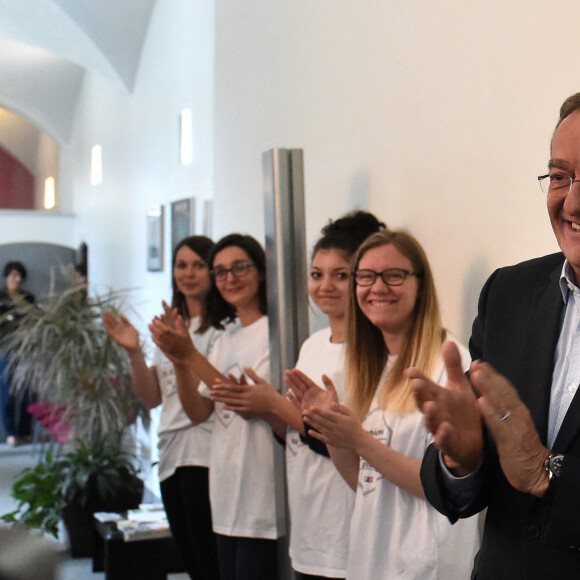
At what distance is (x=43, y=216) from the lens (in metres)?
13.4

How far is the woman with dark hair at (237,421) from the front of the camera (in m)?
3.40

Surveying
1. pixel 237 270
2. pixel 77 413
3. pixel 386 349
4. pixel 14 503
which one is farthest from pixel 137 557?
Result: pixel 386 349

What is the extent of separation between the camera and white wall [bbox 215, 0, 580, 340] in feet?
8.25

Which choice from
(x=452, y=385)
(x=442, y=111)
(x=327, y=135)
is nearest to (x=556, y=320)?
(x=452, y=385)

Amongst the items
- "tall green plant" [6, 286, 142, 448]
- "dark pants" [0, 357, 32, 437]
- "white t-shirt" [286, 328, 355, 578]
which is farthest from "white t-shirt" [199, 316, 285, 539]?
"dark pants" [0, 357, 32, 437]

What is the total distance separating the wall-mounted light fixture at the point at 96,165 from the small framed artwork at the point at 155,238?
3.25 meters

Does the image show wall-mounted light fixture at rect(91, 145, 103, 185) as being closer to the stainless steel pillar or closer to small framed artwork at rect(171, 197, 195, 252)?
small framed artwork at rect(171, 197, 195, 252)

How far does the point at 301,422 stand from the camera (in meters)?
3.02

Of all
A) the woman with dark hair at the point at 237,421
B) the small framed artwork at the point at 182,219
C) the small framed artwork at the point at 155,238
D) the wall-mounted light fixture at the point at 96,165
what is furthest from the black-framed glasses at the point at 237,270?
the wall-mounted light fixture at the point at 96,165

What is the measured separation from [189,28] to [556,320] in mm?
6138

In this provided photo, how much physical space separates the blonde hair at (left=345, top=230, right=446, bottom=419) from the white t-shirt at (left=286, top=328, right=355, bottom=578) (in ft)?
0.87

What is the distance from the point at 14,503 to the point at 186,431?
366cm

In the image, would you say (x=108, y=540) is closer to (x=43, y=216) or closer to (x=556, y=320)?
(x=556, y=320)

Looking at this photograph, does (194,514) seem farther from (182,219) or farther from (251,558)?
(182,219)
